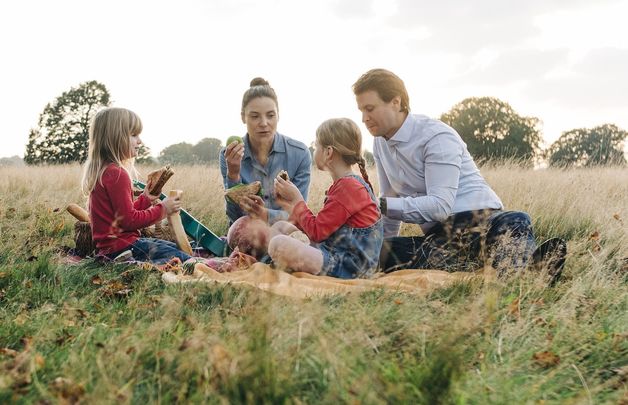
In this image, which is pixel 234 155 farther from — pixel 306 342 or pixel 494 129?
pixel 494 129

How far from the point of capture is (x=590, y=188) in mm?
7742

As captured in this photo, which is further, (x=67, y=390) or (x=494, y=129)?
(x=494, y=129)

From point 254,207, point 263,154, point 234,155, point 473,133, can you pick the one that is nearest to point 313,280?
point 254,207

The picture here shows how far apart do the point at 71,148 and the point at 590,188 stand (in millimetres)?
20731

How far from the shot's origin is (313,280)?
390cm

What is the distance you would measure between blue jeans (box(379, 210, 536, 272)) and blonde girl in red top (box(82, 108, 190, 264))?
6.35 ft

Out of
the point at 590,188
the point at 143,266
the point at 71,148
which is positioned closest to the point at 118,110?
the point at 143,266

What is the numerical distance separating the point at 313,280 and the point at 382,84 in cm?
164

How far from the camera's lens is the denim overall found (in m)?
4.09

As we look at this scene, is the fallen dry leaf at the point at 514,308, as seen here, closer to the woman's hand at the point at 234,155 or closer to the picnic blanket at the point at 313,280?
the picnic blanket at the point at 313,280

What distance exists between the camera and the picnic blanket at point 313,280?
3574mm

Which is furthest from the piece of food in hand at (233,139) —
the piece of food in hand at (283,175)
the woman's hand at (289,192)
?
the woman's hand at (289,192)

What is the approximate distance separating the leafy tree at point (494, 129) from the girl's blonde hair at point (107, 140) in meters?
20.9

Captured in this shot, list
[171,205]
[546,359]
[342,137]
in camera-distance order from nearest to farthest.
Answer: [546,359] → [342,137] → [171,205]
